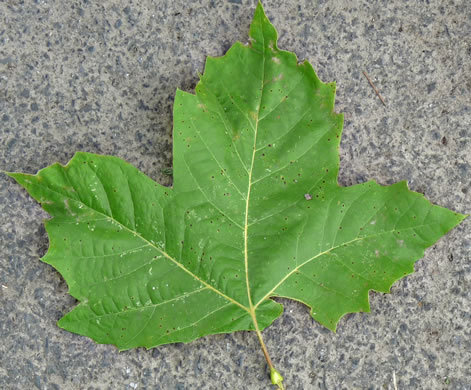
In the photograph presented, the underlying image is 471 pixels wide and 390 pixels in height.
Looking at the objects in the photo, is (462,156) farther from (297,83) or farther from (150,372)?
(150,372)

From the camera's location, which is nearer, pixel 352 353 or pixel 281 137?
pixel 281 137

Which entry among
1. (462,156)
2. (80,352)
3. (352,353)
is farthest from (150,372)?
(462,156)

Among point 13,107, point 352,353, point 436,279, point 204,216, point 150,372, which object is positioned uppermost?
point 13,107

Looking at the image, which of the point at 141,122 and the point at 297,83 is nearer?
the point at 297,83

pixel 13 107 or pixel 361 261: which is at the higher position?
pixel 13 107

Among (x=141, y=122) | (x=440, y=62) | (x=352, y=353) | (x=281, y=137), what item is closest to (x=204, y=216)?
(x=281, y=137)

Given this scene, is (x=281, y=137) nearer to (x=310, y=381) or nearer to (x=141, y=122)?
(x=141, y=122)
